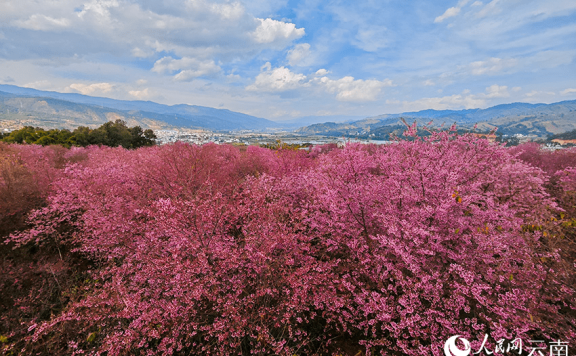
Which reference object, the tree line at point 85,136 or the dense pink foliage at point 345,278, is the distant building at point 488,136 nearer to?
the dense pink foliage at point 345,278

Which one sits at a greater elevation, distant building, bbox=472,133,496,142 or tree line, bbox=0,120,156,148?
distant building, bbox=472,133,496,142

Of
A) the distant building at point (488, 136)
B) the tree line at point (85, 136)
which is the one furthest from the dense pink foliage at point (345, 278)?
the tree line at point (85, 136)

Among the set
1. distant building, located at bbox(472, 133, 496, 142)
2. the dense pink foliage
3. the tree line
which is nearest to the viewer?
the dense pink foliage

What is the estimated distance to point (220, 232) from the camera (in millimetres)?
6152

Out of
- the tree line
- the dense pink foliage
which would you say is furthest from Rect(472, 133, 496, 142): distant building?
the tree line

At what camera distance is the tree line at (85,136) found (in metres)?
29.8

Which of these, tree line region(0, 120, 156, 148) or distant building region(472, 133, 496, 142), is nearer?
distant building region(472, 133, 496, 142)

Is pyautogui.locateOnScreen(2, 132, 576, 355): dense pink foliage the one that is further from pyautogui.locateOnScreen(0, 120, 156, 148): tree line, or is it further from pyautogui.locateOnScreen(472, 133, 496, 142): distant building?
pyautogui.locateOnScreen(0, 120, 156, 148): tree line

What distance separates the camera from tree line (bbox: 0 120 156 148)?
2983 cm

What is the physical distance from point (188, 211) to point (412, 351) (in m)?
5.65

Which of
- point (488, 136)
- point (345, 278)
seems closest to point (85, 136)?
point (345, 278)

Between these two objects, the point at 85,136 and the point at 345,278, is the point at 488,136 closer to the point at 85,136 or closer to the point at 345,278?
the point at 345,278

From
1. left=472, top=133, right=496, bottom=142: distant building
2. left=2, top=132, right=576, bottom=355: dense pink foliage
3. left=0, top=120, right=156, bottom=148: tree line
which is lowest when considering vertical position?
left=2, top=132, right=576, bottom=355: dense pink foliage

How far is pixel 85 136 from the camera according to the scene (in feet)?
106
